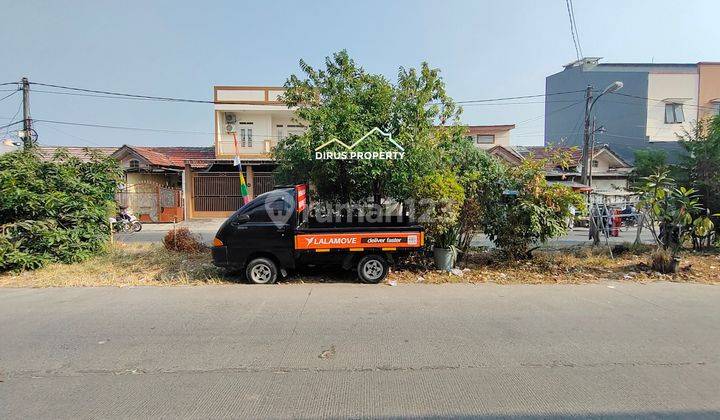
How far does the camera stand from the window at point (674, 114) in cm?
3294

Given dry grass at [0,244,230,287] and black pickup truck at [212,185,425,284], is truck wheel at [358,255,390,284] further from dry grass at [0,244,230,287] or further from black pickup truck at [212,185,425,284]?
dry grass at [0,244,230,287]

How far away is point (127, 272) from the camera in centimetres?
797

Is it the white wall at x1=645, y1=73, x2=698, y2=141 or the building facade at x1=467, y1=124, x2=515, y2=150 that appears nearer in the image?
the building facade at x1=467, y1=124, x2=515, y2=150

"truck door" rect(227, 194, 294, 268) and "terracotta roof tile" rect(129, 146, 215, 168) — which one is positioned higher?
"terracotta roof tile" rect(129, 146, 215, 168)

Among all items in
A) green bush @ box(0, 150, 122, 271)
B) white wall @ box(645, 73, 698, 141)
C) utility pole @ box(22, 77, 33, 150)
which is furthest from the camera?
white wall @ box(645, 73, 698, 141)

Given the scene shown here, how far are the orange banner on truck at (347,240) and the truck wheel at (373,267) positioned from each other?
28 centimetres

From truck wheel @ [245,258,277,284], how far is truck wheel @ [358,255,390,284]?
1552 mm

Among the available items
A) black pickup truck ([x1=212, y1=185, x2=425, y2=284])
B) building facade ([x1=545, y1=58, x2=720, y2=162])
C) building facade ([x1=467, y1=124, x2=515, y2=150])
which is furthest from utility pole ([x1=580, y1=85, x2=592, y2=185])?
black pickup truck ([x1=212, y1=185, x2=425, y2=284])

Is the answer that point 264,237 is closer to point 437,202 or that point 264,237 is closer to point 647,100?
point 437,202

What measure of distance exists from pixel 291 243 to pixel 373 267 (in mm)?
1533

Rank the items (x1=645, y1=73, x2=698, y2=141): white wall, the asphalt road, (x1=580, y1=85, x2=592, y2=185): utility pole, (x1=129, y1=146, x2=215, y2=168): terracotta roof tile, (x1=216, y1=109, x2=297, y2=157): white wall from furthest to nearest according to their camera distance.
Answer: (x1=645, y1=73, x2=698, y2=141): white wall < (x1=216, y1=109, x2=297, y2=157): white wall < (x1=129, y1=146, x2=215, y2=168): terracotta roof tile < (x1=580, y1=85, x2=592, y2=185): utility pole < the asphalt road

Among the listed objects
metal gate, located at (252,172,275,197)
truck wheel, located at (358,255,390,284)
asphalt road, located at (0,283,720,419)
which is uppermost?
metal gate, located at (252,172,275,197)

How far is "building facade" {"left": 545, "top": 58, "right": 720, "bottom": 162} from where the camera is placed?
32438mm

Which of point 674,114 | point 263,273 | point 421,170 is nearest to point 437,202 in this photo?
point 421,170
